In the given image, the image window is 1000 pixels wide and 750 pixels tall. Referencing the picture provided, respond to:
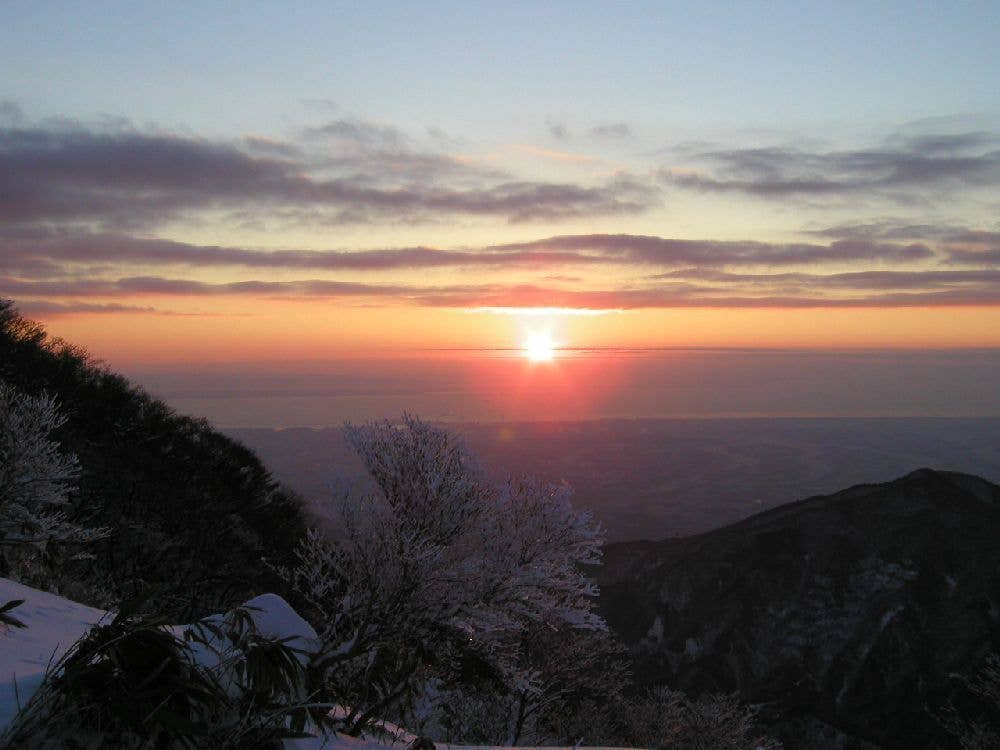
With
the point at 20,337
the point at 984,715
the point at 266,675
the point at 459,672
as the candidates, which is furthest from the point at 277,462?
the point at 266,675

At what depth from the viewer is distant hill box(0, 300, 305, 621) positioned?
24.9 metres

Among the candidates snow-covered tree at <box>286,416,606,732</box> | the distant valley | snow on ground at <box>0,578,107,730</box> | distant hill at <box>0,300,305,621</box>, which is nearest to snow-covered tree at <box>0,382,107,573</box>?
distant hill at <box>0,300,305,621</box>

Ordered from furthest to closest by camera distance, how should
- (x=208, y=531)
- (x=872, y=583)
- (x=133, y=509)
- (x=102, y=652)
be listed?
(x=872, y=583) → (x=208, y=531) → (x=133, y=509) → (x=102, y=652)

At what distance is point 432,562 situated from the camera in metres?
11.2

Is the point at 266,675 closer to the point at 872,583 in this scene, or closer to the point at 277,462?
the point at 872,583

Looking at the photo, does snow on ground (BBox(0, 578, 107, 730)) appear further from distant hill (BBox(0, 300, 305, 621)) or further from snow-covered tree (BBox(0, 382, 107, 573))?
distant hill (BBox(0, 300, 305, 621))

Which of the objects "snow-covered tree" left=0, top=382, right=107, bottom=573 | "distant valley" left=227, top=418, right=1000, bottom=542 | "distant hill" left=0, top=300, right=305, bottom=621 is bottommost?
"distant valley" left=227, top=418, right=1000, bottom=542

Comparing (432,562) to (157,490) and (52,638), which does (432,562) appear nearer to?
(52,638)

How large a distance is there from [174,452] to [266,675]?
1414 inches

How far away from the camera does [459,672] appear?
1580 cm

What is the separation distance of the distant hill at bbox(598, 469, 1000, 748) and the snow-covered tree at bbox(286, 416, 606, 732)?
53080 millimetres

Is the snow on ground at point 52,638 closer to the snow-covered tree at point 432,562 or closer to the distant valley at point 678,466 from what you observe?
the snow-covered tree at point 432,562

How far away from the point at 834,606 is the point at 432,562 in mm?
74313

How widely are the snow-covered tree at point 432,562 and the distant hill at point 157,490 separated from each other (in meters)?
9.31
